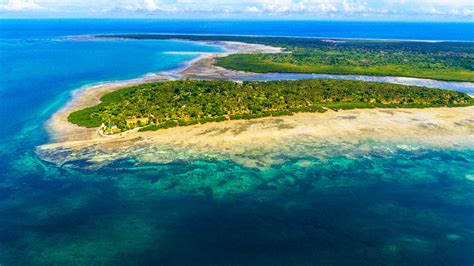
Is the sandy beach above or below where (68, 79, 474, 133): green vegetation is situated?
below

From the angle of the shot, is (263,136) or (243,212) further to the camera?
(263,136)

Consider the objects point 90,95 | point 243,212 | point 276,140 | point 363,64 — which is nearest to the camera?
point 243,212

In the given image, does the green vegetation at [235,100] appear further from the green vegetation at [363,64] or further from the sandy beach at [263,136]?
the green vegetation at [363,64]

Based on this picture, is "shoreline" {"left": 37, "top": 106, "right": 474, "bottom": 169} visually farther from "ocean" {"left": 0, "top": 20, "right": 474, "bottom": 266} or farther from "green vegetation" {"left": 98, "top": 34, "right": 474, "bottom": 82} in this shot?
"green vegetation" {"left": 98, "top": 34, "right": 474, "bottom": 82}

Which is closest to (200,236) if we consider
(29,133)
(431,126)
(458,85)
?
(29,133)

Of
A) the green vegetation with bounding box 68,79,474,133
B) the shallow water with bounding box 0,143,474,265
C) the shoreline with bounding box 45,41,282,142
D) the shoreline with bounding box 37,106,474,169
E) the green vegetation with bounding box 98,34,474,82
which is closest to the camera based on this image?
the shallow water with bounding box 0,143,474,265

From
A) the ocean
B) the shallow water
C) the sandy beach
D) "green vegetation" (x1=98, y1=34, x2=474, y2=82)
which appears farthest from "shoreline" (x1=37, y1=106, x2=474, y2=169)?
"green vegetation" (x1=98, y1=34, x2=474, y2=82)

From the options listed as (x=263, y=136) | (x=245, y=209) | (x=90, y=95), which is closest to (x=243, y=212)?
(x=245, y=209)

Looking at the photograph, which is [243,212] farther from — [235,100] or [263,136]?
[235,100]
